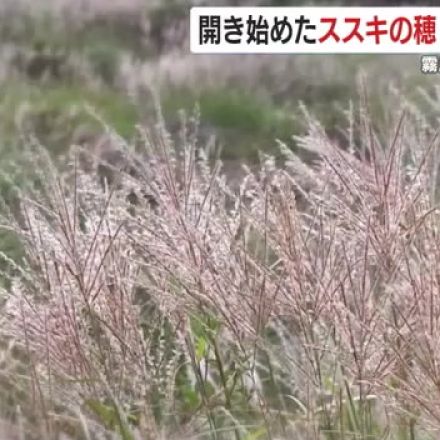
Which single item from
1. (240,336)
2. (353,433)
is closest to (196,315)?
(240,336)

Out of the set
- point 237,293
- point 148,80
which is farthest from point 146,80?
point 237,293

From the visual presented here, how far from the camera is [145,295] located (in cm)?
170

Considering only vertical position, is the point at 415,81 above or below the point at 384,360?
above

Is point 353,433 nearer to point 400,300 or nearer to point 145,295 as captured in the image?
point 400,300

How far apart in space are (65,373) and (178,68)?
66cm

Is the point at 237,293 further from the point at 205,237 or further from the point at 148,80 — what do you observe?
the point at 148,80
